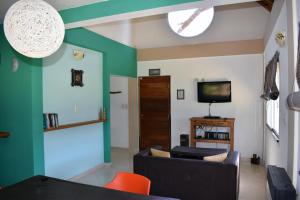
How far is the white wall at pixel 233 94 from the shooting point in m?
5.20

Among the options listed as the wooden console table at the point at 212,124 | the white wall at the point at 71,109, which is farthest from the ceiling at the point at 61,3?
the wooden console table at the point at 212,124

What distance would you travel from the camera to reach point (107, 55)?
16.0 ft

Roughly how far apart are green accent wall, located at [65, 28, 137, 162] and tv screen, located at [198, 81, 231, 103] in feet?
5.98

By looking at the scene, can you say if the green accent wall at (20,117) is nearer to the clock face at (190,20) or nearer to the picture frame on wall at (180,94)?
the clock face at (190,20)

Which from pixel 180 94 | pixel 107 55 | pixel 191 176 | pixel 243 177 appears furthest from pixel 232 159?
pixel 107 55

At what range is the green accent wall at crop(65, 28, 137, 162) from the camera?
13.3ft

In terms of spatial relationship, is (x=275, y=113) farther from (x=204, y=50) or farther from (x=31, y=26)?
(x=31, y=26)

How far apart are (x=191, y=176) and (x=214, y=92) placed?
9.74 feet

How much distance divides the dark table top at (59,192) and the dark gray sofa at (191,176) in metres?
1.25

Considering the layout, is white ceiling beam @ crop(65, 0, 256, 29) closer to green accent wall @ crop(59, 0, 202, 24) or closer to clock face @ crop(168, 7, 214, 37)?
green accent wall @ crop(59, 0, 202, 24)

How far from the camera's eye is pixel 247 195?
3.40 metres

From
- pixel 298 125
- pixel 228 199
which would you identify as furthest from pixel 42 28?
pixel 228 199

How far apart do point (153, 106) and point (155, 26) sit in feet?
6.83

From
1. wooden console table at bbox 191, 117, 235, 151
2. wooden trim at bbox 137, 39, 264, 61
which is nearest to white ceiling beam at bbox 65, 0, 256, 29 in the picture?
wooden trim at bbox 137, 39, 264, 61
